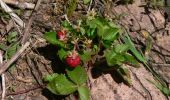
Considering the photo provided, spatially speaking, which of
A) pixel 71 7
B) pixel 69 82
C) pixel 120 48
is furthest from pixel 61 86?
pixel 71 7

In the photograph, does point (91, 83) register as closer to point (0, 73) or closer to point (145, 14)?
point (0, 73)

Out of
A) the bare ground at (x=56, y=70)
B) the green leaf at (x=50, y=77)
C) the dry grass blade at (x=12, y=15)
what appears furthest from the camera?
the dry grass blade at (x=12, y=15)

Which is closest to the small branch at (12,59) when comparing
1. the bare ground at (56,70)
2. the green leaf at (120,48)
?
the bare ground at (56,70)

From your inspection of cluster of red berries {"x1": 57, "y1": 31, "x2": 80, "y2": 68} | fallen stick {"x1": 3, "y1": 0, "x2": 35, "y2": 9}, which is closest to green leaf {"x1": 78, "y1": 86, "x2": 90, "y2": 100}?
cluster of red berries {"x1": 57, "y1": 31, "x2": 80, "y2": 68}

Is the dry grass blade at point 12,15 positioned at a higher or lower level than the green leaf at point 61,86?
higher

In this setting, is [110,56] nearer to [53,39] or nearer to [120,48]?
[120,48]

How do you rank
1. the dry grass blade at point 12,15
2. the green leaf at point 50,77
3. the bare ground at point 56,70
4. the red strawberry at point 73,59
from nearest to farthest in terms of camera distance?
the red strawberry at point 73,59, the green leaf at point 50,77, the bare ground at point 56,70, the dry grass blade at point 12,15

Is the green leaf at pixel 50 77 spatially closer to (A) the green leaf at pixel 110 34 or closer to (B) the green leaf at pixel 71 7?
(A) the green leaf at pixel 110 34
